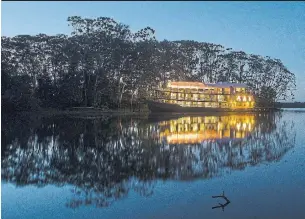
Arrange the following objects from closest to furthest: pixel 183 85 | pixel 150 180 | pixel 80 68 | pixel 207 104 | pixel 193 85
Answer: pixel 150 180
pixel 80 68
pixel 183 85
pixel 193 85
pixel 207 104

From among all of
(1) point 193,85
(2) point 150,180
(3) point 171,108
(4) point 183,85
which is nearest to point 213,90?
(1) point 193,85

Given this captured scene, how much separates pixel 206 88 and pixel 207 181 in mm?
37121

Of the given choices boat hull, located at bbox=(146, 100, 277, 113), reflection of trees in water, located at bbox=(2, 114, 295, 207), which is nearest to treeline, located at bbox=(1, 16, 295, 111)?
boat hull, located at bbox=(146, 100, 277, 113)

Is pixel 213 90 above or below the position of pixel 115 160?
above

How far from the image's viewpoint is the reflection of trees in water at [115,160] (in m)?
7.43

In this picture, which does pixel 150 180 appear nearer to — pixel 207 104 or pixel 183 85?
pixel 183 85

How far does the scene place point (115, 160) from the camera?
391 inches

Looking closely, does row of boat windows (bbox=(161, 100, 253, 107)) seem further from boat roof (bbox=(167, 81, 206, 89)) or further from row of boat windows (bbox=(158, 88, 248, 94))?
boat roof (bbox=(167, 81, 206, 89))

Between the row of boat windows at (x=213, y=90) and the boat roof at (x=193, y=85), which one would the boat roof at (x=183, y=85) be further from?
the row of boat windows at (x=213, y=90)

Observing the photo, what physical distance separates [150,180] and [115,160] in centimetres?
245

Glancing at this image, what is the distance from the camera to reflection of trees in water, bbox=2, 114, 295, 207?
743 cm

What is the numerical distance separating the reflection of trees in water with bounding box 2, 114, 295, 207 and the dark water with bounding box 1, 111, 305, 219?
2cm

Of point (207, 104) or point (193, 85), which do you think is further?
point (207, 104)

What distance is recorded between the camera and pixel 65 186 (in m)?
7.31
